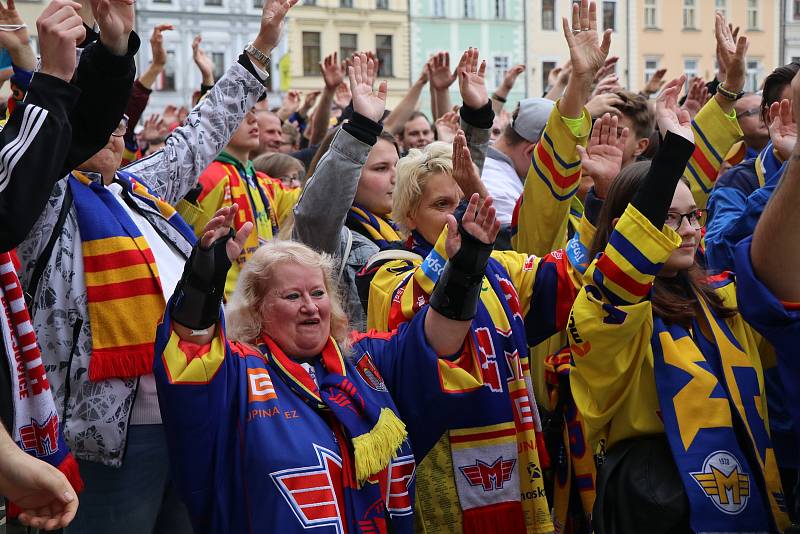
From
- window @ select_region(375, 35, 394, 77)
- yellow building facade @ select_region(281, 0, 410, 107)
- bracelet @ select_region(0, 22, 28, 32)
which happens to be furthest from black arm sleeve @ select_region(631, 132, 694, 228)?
window @ select_region(375, 35, 394, 77)

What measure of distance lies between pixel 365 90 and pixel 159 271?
3.89ft

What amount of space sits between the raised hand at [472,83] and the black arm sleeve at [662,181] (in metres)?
1.64

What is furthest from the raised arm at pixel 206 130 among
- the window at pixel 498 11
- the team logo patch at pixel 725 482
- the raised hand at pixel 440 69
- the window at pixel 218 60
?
the window at pixel 498 11

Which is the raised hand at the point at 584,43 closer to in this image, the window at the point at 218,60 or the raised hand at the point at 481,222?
the raised hand at the point at 481,222

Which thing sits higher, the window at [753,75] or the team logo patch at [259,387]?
the window at [753,75]

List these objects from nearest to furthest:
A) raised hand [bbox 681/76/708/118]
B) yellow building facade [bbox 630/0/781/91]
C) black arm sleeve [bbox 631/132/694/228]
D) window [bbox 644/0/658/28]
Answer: black arm sleeve [bbox 631/132/694/228] → raised hand [bbox 681/76/708/118] → yellow building facade [bbox 630/0/781/91] → window [bbox 644/0/658/28]

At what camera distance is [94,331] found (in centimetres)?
306

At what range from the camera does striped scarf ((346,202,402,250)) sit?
416cm

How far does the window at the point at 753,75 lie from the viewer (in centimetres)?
3871

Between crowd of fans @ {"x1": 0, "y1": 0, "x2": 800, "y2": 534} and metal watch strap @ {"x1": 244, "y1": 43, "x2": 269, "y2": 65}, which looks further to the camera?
metal watch strap @ {"x1": 244, "y1": 43, "x2": 269, "y2": 65}

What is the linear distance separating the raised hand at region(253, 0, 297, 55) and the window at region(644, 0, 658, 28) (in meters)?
43.8

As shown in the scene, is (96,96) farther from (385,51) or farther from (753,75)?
(753,75)

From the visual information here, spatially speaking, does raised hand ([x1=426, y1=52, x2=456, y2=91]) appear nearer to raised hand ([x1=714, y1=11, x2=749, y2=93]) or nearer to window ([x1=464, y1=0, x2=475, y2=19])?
raised hand ([x1=714, y1=11, x2=749, y2=93])

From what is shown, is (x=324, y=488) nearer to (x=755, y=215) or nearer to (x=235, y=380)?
(x=235, y=380)
